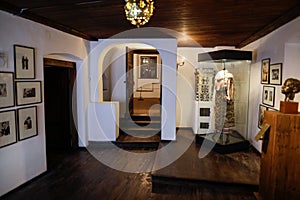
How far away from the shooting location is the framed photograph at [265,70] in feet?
14.9

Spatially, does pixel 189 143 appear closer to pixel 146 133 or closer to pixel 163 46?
pixel 146 133

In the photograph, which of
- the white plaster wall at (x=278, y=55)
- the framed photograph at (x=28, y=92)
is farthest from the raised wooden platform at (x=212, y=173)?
the framed photograph at (x=28, y=92)

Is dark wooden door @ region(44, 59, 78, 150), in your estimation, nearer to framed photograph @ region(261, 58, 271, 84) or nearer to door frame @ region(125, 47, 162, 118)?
door frame @ region(125, 47, 162, 118)

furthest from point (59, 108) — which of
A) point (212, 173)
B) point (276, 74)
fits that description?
point (276, 74)

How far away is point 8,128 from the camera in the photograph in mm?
3266

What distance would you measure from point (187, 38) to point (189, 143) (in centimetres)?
246

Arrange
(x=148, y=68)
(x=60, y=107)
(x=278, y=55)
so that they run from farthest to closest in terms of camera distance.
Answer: (x=148, y=68)
(x=60, y=107)
(x=278, y=55)

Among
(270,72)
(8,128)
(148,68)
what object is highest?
(148,68)

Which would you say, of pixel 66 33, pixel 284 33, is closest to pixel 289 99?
pixel 284 33

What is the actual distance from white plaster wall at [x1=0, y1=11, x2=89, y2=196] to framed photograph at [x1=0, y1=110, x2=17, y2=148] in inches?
3.1

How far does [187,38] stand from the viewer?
18.1 ft

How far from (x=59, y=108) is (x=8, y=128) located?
7.13ft

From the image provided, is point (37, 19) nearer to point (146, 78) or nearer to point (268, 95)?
point (268, 95)

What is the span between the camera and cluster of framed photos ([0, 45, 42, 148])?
3188 millimetres
